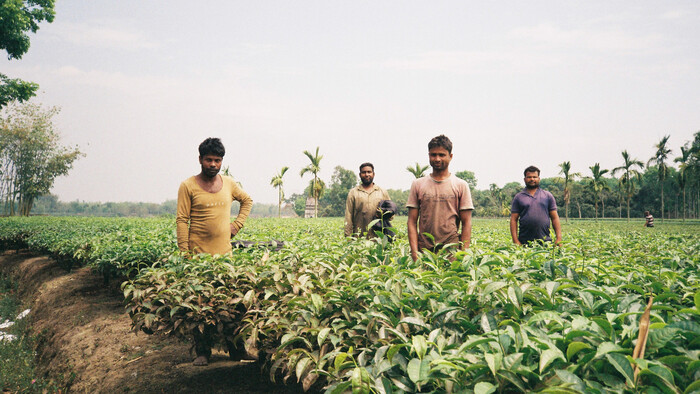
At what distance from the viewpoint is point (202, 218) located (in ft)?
13.4

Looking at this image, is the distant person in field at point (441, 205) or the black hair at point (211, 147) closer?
the distant person in field at point (441, 205)

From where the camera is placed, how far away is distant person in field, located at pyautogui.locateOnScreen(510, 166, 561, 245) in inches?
A: 206

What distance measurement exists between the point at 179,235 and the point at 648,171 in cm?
8647

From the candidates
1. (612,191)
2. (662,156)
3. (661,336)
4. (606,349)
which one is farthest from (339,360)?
(612,191)

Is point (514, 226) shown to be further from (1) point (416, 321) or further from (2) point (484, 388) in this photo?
(2) point (484, 388)

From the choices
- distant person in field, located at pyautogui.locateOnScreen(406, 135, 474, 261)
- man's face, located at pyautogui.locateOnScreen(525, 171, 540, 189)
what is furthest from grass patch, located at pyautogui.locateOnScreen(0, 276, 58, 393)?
man's face, located at pyautogui.locateOnScreen(525, 171, 540, 189)

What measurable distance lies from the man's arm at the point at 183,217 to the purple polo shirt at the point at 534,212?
3.85 m

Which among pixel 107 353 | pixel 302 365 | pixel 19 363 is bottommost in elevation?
→ pixel 19 363

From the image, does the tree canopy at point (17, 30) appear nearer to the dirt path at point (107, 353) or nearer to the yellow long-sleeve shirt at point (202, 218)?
the dirt path at point (107, 353)

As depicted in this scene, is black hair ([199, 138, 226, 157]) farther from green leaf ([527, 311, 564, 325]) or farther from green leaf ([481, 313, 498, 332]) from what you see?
green leaf ([527, 311, 564, 325])

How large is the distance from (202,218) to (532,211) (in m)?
4.03

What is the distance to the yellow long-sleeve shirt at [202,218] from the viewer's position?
13.0ft

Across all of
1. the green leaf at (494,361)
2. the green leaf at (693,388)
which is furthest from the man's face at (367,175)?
the green leaf at (693,388)

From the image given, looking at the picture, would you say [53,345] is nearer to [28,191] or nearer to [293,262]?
[293,262]
